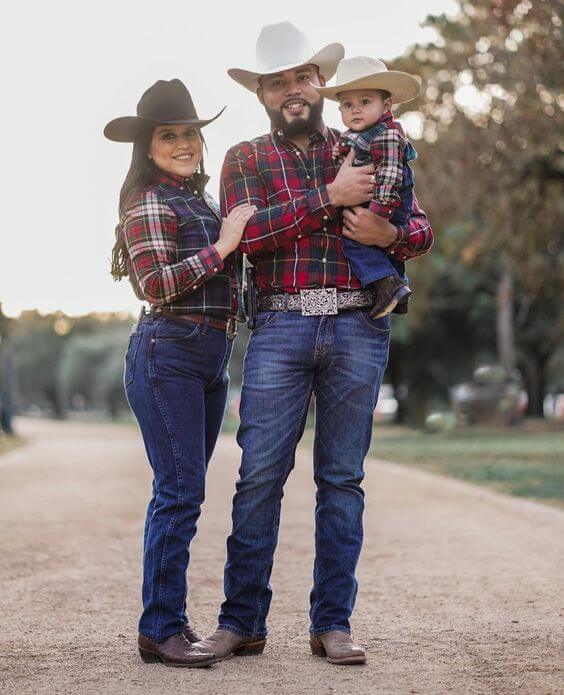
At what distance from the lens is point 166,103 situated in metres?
4.52

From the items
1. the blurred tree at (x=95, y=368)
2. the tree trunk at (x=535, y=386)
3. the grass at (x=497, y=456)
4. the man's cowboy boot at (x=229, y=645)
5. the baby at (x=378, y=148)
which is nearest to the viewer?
the baby at (x=378, y=148)

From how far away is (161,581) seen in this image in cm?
436

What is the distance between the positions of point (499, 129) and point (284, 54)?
543 inches

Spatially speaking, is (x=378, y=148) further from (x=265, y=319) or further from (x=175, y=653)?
(x=175, y=653)

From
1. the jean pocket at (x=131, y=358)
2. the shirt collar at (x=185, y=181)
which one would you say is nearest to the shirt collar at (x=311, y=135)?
the shirt collar at (x=185, y=181)

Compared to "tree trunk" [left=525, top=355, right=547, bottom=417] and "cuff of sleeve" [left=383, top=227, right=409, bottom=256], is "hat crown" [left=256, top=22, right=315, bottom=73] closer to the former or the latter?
"cuff of sleeve" [left=383, top=227, right=409, bottom=256]

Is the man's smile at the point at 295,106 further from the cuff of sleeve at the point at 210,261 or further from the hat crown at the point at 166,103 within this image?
the cuff of sleeve at the point at 210,261

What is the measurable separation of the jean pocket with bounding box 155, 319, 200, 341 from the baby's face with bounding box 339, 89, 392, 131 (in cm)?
92

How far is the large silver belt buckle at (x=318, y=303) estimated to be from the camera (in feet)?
14.4

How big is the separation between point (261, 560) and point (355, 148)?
1.53 metres

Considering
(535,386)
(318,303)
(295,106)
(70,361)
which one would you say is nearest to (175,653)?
(318,303)

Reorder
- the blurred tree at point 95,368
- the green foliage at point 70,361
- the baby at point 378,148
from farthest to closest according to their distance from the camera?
the green foliage at point 70,361, the blurred tree at point 95,368, the baby at point 378,148

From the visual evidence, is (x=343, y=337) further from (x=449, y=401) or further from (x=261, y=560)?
(x=449, y=401)

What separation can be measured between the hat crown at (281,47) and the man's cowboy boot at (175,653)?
210cm
